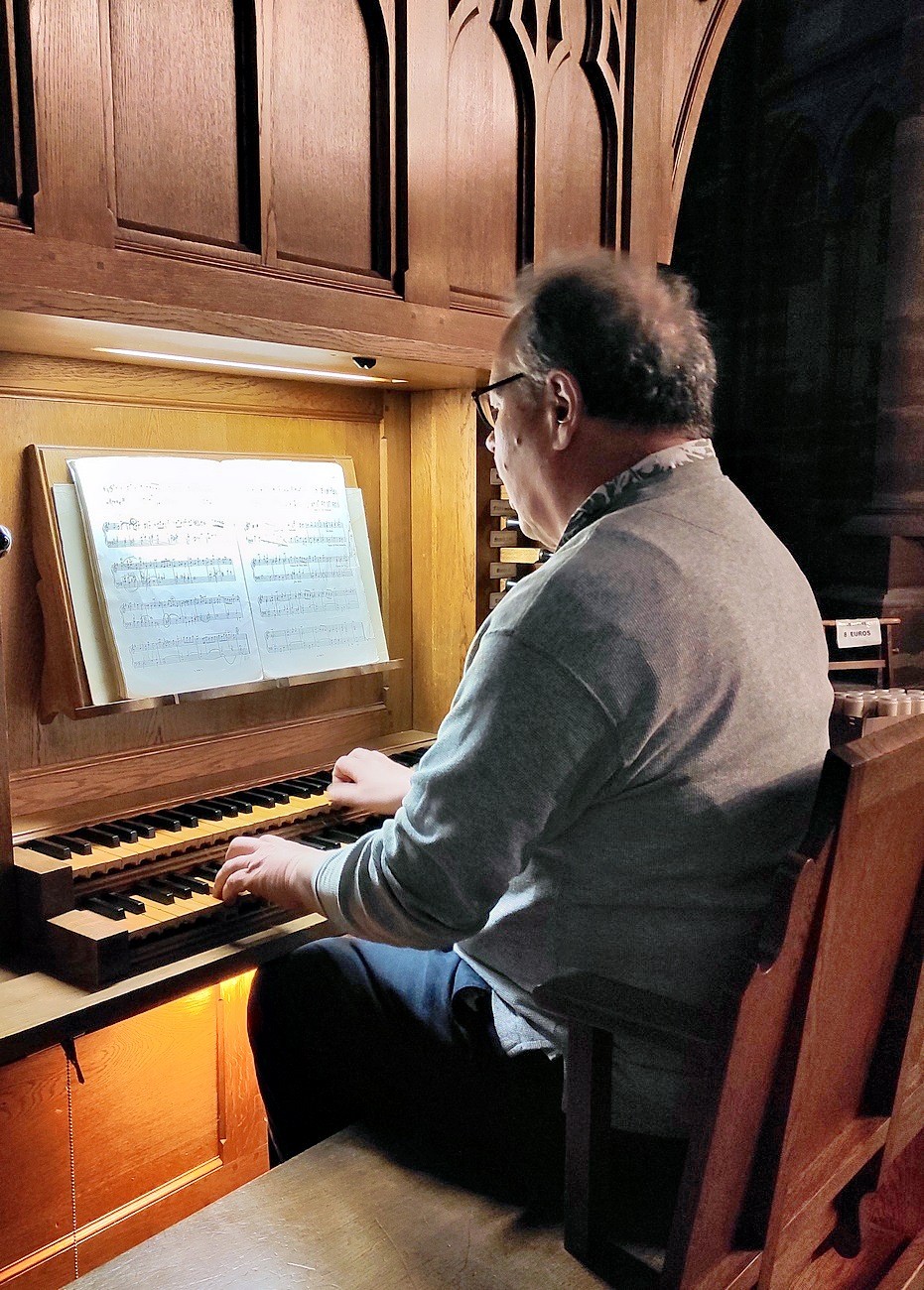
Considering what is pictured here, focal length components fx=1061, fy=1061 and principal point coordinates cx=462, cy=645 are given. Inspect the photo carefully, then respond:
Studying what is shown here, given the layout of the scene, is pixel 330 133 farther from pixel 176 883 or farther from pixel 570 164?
pixel 176 883

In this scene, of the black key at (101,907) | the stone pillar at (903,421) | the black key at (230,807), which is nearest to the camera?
the black key at (101,907)

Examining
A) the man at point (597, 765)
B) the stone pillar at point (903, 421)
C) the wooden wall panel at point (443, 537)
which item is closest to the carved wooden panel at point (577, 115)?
the wooden wall panel at point (443, 537)

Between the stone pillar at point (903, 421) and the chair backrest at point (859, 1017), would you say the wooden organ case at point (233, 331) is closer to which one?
the chair backrest at point (859, 1017)

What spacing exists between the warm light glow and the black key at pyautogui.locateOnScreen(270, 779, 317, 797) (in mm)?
868

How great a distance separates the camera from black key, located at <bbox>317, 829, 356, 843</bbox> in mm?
2016

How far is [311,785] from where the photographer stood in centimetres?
221

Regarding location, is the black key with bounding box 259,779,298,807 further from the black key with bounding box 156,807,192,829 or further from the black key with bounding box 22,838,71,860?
the black key with bounding box 22,838,71,860

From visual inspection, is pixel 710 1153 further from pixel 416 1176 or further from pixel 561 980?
pixel 416 1176

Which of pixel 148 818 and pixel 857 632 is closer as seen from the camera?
pixel 148 818

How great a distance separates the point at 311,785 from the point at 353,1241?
106cm

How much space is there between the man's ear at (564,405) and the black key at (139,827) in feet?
3.32

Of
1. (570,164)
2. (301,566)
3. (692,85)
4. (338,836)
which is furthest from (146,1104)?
(692,85)

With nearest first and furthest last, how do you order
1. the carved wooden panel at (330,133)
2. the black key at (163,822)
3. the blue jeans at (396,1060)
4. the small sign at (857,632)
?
the blue jeans at (396,1060)
the carved wooden panel at (330,133)
the black key at (163,822)
the small sign at (857,632)

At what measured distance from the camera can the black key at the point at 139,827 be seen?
1.89 m
